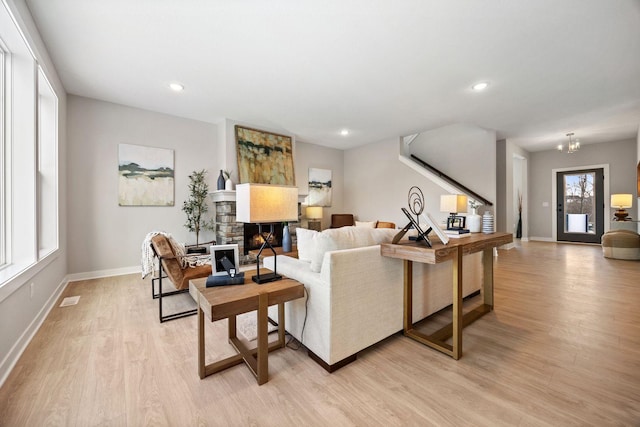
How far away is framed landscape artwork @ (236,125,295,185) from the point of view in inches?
199

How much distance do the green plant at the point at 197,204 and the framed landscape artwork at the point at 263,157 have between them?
2.23ft

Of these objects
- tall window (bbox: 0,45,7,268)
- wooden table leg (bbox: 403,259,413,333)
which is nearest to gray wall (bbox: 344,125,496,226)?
wooden table leg (bbox: 403,259,413,333)

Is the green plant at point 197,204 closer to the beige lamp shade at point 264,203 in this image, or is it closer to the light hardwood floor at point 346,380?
the light hardwood floor at point 346,380

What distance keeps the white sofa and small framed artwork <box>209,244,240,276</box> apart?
44 centimetres

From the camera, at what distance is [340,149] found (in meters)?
7.39

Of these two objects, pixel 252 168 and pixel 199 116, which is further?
pixel 252 168

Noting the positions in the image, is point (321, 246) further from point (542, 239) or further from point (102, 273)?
point (542, 239)

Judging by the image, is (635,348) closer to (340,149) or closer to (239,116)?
(239,116)

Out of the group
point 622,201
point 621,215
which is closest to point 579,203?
point 621,215

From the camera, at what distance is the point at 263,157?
5.33 m

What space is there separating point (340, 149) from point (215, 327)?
5913 millimetres

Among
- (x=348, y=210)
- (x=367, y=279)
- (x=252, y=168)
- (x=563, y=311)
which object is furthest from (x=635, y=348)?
(x=348, y=210)

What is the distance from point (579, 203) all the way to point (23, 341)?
10.8 m

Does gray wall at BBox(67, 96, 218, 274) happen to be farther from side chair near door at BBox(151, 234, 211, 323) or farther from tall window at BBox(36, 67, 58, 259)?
side chair near door at BBox(151, 234, 211, 323)
